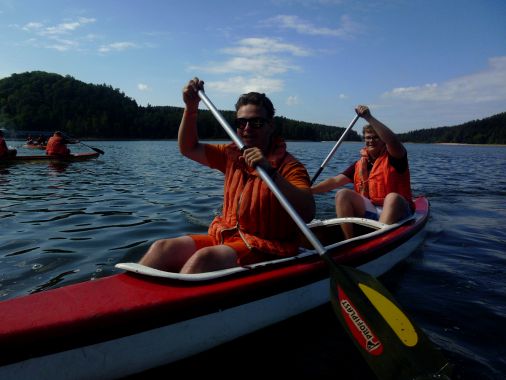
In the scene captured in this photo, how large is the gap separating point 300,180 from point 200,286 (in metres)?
1.02

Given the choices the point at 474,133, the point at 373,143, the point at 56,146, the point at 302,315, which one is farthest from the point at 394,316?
the point at 474,133

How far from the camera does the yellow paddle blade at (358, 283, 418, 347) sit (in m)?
2.40

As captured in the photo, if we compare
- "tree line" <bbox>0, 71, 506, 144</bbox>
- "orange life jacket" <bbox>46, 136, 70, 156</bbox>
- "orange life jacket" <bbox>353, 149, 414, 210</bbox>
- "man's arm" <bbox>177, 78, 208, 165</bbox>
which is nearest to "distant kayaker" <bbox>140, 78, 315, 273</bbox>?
"man's arm" <bbox>177, 78, 208, 165</bbox>

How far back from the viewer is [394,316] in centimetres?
255

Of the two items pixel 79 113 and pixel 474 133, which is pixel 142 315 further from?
pixel 474 133

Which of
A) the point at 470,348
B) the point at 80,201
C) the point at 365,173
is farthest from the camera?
the point at 80,201

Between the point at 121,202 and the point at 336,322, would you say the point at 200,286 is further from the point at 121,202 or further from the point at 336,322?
the point at 121,202

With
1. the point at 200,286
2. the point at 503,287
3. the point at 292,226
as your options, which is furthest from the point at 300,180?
the point at 503,287

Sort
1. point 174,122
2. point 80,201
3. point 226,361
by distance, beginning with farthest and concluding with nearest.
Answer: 1. point 174,122
2. point 80,201
3. point 226,361

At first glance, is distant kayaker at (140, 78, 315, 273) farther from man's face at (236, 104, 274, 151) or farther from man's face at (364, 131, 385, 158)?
man's face at (364, 131, 385, 158)

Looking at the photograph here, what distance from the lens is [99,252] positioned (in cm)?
455

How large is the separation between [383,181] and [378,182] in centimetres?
9

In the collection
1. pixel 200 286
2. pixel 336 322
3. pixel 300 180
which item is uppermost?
pixel 300 180

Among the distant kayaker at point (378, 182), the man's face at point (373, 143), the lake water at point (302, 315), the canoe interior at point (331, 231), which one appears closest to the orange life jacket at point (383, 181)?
the distant kayaker at point (378, 182)
